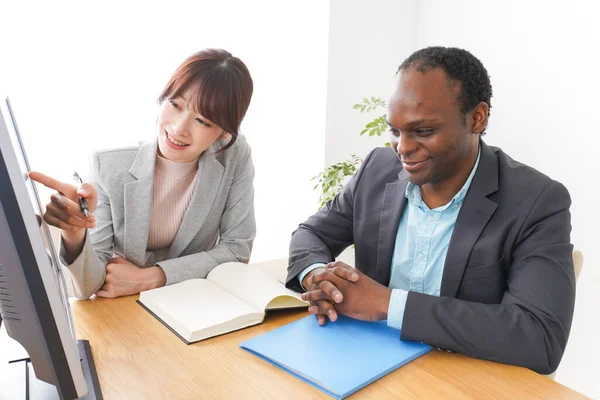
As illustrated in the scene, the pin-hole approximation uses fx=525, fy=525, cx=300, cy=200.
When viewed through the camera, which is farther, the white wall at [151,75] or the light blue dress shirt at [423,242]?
the white wall at [151,75]

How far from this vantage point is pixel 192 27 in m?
2.63

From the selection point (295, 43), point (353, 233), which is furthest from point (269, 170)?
point (353, 233)

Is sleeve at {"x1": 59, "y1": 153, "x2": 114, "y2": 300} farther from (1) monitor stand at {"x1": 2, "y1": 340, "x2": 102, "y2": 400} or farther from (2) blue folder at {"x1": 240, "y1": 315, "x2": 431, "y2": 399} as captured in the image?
(2) blue folder at {"x1": 240, "y1": 315, "x2": 431, "y2": 399}

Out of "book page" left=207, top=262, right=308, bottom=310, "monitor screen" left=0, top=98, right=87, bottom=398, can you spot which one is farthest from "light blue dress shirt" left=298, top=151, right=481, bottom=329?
"monitor screen" left=0, top=98, right=87, bottom=398

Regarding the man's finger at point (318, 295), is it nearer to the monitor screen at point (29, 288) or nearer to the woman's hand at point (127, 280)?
the woman's hand at point (127, 280)

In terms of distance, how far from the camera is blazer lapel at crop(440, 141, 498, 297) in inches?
49.9

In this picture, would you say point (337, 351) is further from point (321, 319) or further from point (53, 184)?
point (53, 184)

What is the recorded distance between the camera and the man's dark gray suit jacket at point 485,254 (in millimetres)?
1064

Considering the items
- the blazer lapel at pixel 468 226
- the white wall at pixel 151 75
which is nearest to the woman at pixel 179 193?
the blazer lapel at pixel 468 226

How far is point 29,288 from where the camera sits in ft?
2.03

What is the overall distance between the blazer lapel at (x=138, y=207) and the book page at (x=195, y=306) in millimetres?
277

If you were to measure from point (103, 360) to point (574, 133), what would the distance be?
202 centimetres

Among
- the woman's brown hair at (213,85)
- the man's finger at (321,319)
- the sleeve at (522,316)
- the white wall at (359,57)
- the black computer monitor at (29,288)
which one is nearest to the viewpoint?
the black computer monitor at (29,288)

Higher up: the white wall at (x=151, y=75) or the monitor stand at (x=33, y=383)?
the white wall at (x=151, y=75)
